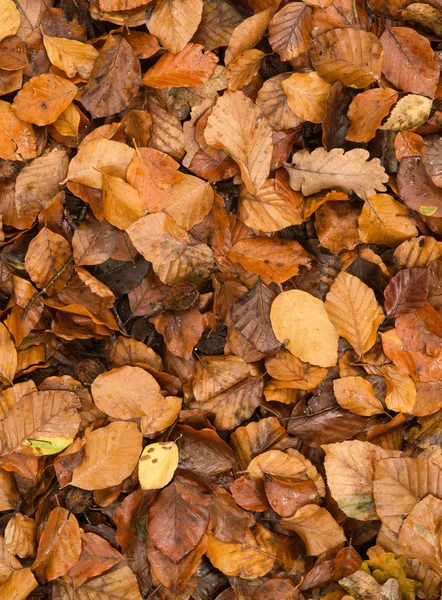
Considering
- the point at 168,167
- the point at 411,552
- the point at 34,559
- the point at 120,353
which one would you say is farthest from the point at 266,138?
the point at 34,559

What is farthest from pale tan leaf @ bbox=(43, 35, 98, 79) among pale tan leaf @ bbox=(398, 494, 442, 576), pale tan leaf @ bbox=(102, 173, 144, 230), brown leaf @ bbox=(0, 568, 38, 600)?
pale tan leaf @ bbox=(398, 494, 442, 576)

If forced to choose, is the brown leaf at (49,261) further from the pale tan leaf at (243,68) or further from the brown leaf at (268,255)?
the pale tan leaf at (243,68)

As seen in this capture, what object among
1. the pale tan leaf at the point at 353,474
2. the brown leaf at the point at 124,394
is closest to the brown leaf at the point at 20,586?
the brown leaf at the point at 124,394

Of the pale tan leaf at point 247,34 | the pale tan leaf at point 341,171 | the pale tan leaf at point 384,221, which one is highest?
the pale tan leaf at point 247,34

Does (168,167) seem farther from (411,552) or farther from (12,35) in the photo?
(411,552)

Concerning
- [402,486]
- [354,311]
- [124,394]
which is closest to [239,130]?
[354,311]

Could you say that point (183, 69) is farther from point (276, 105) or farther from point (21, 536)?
point (21, 536)

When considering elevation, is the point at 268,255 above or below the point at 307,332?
above

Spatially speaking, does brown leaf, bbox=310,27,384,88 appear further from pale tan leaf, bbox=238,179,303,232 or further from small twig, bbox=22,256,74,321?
small twig, bbox=22,256,74,321
